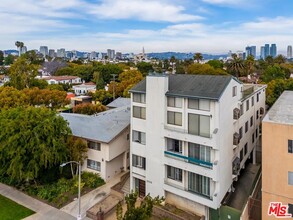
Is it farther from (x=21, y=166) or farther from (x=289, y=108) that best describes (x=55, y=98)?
(x=289, y=108)

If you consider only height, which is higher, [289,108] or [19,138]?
[289,108]

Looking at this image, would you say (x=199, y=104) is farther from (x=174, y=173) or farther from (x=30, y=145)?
(x=30, y=145)

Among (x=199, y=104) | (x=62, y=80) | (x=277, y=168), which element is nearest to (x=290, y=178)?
(x=277, y=168)

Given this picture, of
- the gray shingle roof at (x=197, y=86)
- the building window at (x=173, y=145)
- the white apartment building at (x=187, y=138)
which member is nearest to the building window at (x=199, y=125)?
the white apartment building at (x=187, y=138)

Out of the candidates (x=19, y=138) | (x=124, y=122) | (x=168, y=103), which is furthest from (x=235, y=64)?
(x=19, y=138)

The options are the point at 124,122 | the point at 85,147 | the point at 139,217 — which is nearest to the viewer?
the point at 139,217

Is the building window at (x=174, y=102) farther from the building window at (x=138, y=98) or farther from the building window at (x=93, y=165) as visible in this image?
the building window at (x=93, y=165)
